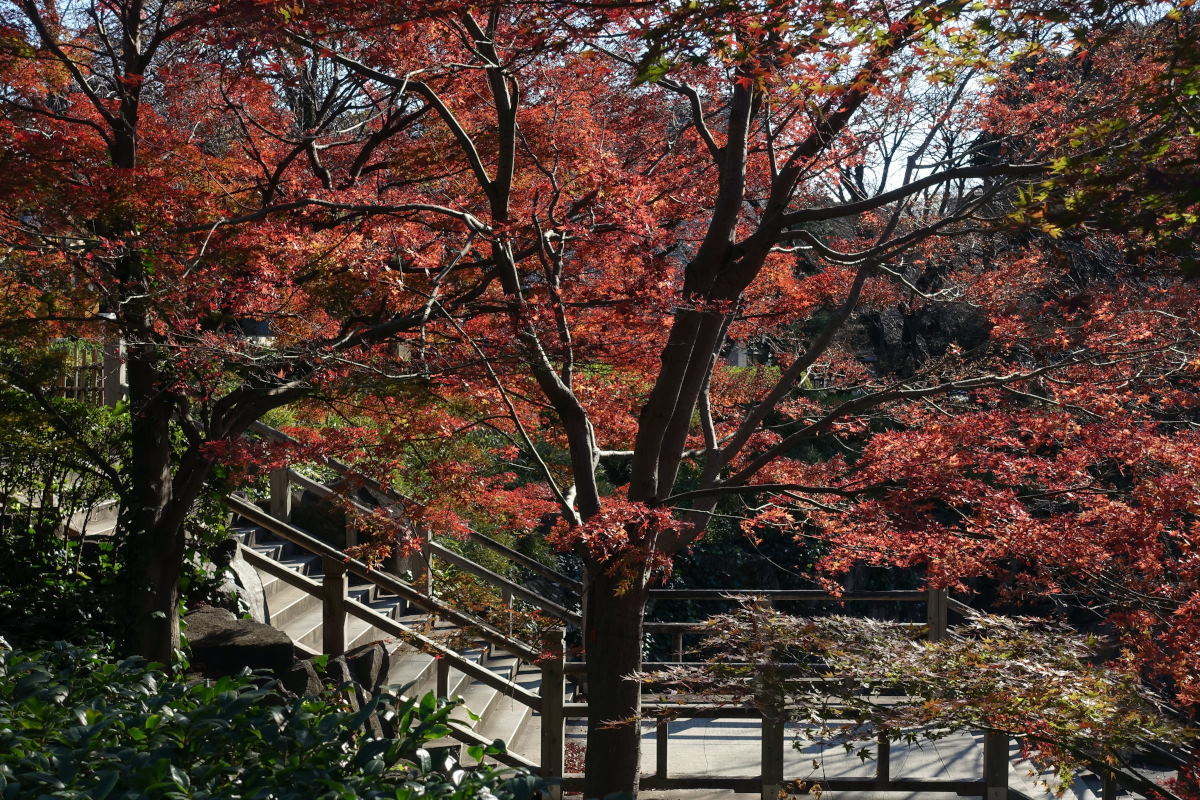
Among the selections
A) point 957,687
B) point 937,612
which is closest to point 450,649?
point 957,687

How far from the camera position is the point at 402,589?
7.48 meters

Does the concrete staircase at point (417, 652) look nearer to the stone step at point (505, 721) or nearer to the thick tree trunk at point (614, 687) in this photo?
the stone step at point (505, 721)

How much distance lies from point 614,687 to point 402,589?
2211 millimetres

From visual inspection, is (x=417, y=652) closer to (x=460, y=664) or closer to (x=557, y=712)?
(x=460, y=664)

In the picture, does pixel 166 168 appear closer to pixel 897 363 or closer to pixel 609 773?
pixel 609 773

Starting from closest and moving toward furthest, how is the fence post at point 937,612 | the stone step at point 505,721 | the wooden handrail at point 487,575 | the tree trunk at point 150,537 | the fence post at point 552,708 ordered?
1. the tree trunk at point 150,537
2. the fence post at point 552,708
3. the stone step at point 505,721
4. the wooden handrail at point 487,575
5. the fence post at point 937,612

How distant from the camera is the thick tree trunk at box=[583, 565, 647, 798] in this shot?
237 inches

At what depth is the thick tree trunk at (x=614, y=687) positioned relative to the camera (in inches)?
237

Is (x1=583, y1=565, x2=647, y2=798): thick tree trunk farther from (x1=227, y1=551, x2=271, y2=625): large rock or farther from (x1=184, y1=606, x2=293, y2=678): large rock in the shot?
(x1=227, y1=551, x2=271, y2=625): large rock

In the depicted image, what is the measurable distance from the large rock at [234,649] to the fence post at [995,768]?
17.2ft

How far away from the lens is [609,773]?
19.8 ft

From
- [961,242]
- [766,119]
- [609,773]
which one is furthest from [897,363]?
[609,773]

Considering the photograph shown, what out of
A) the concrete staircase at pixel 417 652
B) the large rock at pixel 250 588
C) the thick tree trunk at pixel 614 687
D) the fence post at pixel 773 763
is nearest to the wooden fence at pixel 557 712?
the fence post at pixel 773 763

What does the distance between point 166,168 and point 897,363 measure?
11.5m
